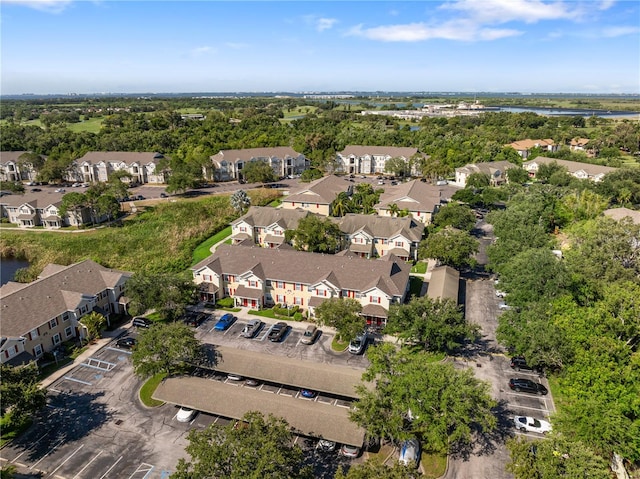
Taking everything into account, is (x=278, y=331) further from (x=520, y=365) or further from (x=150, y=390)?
(x=520, y=365)

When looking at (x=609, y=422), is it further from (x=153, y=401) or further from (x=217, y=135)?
(x=217, y=135)

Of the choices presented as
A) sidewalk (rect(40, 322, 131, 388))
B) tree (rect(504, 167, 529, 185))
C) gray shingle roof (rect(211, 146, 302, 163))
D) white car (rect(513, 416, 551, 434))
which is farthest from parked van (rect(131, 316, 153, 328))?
tree (rect(504, 167, 529, 185))

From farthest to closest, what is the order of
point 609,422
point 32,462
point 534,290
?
point 534,290, point 32,462, point 609,422

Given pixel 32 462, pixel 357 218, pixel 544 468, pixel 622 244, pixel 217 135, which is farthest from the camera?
pixel 217 135

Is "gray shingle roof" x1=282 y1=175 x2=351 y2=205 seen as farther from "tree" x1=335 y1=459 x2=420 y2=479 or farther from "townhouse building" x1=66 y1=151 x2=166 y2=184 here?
"tree" x1=335 y1=459 x2=420 y2=479

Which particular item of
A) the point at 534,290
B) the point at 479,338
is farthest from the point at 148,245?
the point at 534,290

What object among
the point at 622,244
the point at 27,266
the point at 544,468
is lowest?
the point at 27,266

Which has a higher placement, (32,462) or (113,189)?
(113,189)
